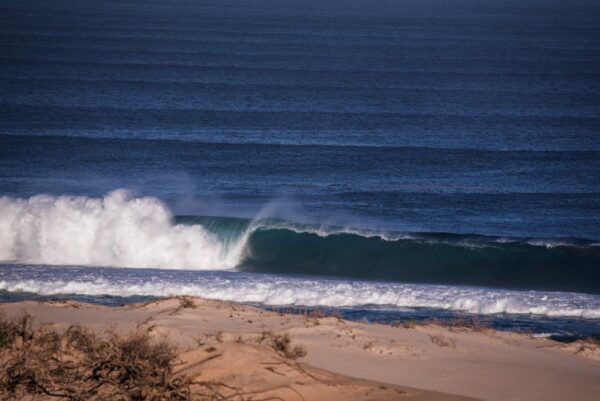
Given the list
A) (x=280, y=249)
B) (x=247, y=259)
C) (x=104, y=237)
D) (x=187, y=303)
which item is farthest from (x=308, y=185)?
(x=187, y=303)

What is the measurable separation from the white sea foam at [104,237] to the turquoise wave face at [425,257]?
0.80 metres

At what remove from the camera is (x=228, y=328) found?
395 inches

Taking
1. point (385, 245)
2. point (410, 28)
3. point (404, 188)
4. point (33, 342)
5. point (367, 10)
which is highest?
point (367, 10)

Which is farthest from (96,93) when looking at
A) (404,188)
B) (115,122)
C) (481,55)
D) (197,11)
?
(197,11)

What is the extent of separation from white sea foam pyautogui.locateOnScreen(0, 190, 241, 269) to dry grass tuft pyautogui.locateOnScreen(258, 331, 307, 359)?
40.2 feet

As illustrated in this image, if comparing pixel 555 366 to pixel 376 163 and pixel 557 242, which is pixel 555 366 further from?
pixel 376 163

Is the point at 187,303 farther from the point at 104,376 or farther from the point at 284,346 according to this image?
the point at 104,376

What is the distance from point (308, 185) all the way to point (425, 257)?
7.05 meters

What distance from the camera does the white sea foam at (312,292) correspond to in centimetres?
1697

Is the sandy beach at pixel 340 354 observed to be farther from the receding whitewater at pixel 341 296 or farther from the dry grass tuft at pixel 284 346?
the receding whitewater at pixel 341 296

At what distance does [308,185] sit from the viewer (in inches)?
1104

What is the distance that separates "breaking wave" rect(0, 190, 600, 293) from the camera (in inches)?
837

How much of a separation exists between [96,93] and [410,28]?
5791 cm

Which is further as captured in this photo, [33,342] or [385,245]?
[385,245]
